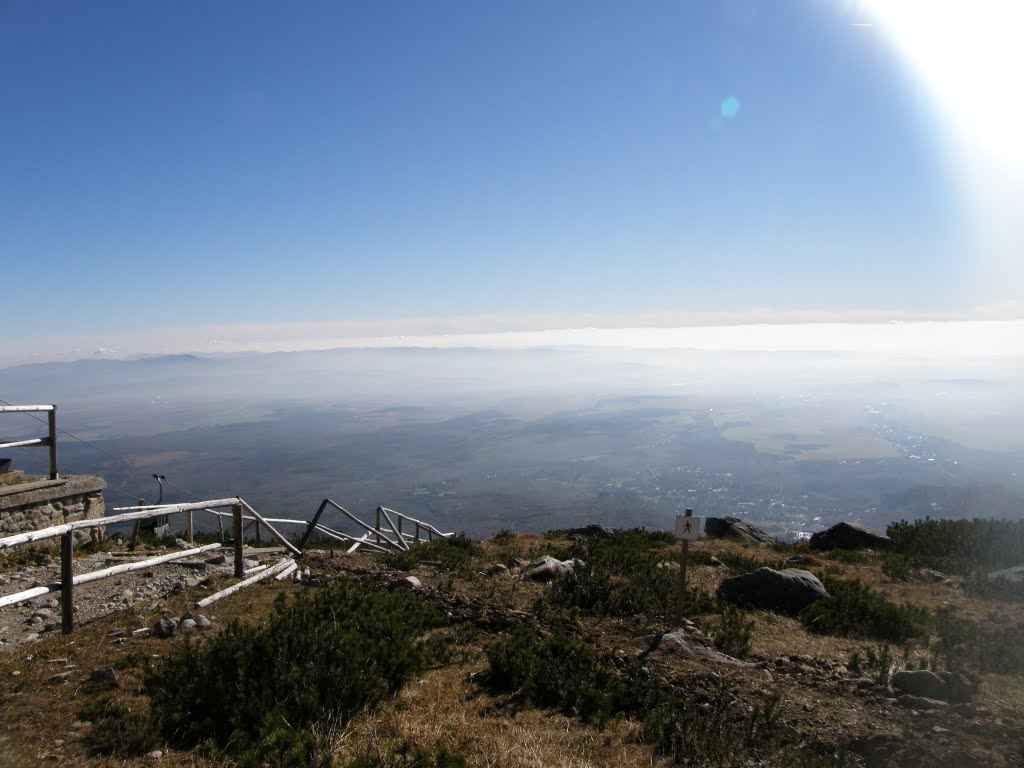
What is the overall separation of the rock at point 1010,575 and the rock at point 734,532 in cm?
810

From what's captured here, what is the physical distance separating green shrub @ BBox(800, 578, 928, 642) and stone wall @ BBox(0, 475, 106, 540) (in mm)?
12564

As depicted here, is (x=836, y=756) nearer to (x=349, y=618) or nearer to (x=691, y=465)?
(x=349, y=618)

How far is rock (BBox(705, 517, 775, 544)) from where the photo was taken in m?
20.6

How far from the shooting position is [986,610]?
995 cm

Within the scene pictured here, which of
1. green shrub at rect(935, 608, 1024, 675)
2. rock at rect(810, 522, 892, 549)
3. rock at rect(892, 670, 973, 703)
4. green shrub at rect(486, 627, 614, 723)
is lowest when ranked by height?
rock at rect(810, 522, 892, 549)

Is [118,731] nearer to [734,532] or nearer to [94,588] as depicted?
[94,588]

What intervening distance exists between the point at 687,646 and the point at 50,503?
10.7 metres

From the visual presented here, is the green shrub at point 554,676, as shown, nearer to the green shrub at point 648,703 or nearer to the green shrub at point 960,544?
the green shrub at point 648,703

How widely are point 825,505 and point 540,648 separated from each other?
425 ft

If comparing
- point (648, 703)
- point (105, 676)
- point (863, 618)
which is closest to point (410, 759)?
point (648, 703)

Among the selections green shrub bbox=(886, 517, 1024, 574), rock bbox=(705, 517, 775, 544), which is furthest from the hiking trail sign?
rock bbox=(705, 517, 775, 544)

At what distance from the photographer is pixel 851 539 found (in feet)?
60.7

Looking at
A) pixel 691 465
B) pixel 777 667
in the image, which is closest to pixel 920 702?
pixel 777 667

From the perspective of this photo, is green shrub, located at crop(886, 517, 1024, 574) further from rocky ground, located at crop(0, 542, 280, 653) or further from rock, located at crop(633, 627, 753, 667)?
rocky ground, located at crop(0, 542, 280, 653)
